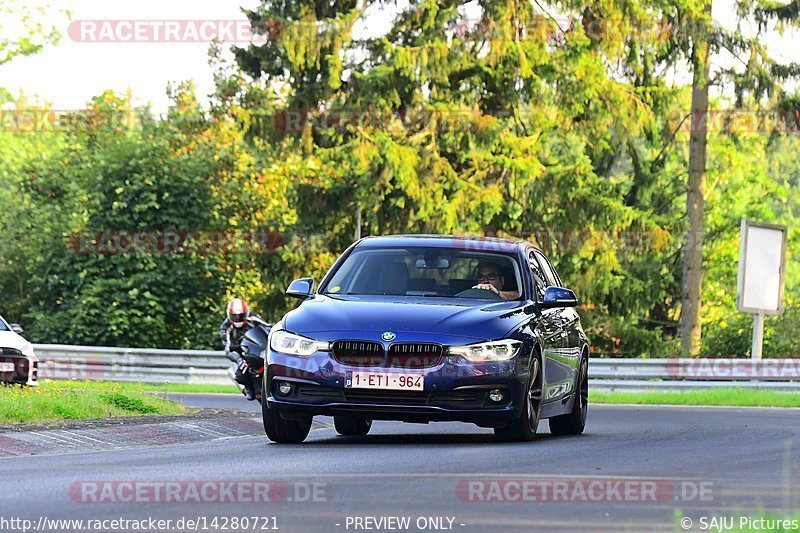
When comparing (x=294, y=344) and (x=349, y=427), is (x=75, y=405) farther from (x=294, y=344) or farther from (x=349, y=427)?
(x=294, y=344)

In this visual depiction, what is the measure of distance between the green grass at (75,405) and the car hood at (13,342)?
794 cm

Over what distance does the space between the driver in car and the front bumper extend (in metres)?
1.30

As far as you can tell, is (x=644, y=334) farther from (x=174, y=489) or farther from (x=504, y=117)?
(x=174, y=489)

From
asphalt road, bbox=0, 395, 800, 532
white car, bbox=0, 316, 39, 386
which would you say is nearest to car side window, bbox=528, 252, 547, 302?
asphalt road, bbox=0, 395, 800, 532

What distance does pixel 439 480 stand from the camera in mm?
9859

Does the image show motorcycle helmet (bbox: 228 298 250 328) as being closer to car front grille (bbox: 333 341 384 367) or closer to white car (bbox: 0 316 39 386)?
white car (bbox: 0 316 39 386)

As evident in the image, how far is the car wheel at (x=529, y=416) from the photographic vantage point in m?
13.2

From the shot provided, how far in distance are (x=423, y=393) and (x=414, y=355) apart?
0.96 feet

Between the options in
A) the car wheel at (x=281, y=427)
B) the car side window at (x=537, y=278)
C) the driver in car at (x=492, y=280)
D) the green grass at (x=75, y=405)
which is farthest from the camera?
the green grass at (x=75, y=405)

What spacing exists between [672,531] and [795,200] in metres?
92.1

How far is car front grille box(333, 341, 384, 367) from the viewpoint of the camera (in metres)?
12.6
